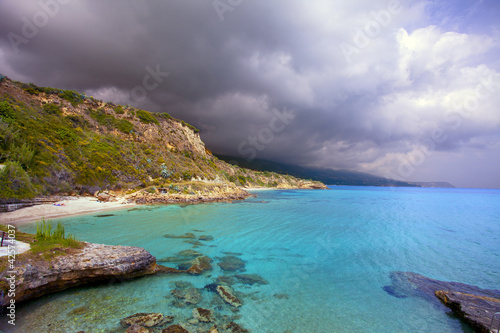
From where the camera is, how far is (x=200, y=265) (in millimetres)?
10430

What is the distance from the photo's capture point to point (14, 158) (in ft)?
73.3

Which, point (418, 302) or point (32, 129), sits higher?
point (32, 129)

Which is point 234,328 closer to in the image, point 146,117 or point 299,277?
point 299,277

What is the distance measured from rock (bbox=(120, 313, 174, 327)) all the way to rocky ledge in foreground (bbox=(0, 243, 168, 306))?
259cm

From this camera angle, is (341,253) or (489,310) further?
(341,253)

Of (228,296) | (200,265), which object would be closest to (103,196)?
(200,265)

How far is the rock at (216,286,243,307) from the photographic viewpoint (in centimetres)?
737

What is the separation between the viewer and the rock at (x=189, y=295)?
289 inches

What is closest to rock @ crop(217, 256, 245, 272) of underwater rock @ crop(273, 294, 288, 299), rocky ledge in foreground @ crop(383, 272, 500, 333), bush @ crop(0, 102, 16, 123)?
underwater rock @ crop(273, 294, 288, 299)

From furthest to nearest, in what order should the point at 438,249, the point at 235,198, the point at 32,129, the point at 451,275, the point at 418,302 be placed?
the point at 235,198
the point at 32,129
the point at 438,249
the point at 451,275
the point at 418,302

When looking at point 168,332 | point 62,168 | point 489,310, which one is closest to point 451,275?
point 489,310

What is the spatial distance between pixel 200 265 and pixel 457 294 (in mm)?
11336

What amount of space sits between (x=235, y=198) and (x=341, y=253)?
38125mm

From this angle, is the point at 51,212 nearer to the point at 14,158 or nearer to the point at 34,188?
the point at 34,188
